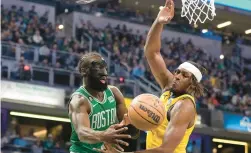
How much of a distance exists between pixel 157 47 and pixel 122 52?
13689 millimetres

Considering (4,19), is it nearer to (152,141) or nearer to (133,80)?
(133,80)

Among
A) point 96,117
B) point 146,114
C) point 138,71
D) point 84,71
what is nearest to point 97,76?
point 84,71

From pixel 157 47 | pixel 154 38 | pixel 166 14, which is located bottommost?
pixel 157 47

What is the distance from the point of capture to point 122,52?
19.8 meters

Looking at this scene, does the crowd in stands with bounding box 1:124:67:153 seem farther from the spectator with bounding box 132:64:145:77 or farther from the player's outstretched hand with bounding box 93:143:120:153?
the player's outstretched hand with bounding box 93:143:120:153

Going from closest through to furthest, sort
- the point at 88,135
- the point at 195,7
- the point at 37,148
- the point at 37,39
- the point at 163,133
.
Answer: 1. the point at 88,135
2. the point at 163,133
3. the point at 195,7
4. the point at 37,148
5. the point at 37,39

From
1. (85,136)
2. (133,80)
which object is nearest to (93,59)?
(85,136)

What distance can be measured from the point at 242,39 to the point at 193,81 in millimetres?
18595

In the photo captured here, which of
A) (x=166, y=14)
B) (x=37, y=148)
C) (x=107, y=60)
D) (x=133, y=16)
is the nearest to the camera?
(x=166, y=14)

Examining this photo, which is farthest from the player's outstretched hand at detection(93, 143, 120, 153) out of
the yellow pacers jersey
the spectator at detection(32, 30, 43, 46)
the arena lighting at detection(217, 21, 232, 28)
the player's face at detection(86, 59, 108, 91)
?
the arena lighting at detection(217, 21, 232, 28)

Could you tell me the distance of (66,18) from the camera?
21125mm

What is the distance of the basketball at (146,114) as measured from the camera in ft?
15.7

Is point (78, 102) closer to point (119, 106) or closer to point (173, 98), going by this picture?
point (119, 106)

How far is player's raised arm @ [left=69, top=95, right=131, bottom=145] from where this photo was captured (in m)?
4.41
